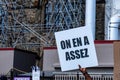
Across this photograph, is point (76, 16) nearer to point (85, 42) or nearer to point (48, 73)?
point (48, 73)

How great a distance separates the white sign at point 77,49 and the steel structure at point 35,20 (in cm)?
1428

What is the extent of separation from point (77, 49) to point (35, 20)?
17.3 metres

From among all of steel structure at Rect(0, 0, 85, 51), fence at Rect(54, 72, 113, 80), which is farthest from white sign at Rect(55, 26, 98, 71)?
steel structure at Rect(0, 0, 85, 51)

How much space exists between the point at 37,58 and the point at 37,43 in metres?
1.31

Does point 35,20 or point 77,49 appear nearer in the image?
point 77,49

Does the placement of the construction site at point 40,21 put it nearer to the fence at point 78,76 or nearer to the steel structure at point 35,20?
the steel structure at point 35,20

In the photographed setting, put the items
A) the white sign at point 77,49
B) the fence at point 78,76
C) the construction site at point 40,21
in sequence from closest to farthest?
the white sign at point 77,49 → the fence at point 78,76 → the construction site at point 40,21

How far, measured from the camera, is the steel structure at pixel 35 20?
22203 millimetres

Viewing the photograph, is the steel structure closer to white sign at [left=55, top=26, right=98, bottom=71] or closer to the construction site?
the construction site

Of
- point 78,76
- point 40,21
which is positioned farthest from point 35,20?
point 78,76

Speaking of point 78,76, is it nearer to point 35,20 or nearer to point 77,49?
point 77,49

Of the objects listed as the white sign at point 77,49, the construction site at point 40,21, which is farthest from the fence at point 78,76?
the white sign at point 77,49

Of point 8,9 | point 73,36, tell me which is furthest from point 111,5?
point 73,36

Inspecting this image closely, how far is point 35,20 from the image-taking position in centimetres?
2398
